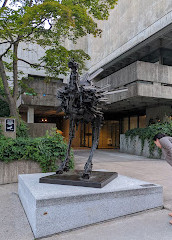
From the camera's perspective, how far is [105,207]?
3.49 m

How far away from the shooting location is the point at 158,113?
17.4m

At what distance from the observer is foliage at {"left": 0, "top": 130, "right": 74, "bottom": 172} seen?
20.9 ft

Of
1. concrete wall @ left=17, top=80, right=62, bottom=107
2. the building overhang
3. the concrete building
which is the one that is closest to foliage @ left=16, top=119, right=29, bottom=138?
the concrete building

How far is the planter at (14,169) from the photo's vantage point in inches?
248

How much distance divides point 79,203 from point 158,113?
15.5 m

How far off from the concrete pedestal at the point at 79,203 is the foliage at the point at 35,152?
2.39 meters

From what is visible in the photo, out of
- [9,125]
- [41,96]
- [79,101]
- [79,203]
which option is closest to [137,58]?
[41,96]

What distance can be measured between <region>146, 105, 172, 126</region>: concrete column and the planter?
41.3 feet

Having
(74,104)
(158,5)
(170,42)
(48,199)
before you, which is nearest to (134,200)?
(48,199)

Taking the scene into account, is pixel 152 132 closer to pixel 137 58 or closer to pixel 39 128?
pixel 39 128

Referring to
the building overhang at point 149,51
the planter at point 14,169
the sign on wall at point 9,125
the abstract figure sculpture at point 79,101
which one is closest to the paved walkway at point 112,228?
the abstract figure sculpture at point 79,101

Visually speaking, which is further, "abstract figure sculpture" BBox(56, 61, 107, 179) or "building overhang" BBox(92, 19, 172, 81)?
"building overhang" BBox(92, 19, 172, 81)

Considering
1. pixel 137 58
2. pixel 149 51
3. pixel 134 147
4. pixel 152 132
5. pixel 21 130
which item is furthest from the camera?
pixel 137 58

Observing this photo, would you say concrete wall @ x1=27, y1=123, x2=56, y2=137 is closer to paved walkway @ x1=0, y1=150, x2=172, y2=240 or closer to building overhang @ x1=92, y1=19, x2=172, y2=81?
paved walkway @ x1=0, y1=150, x2=172, y2=240
